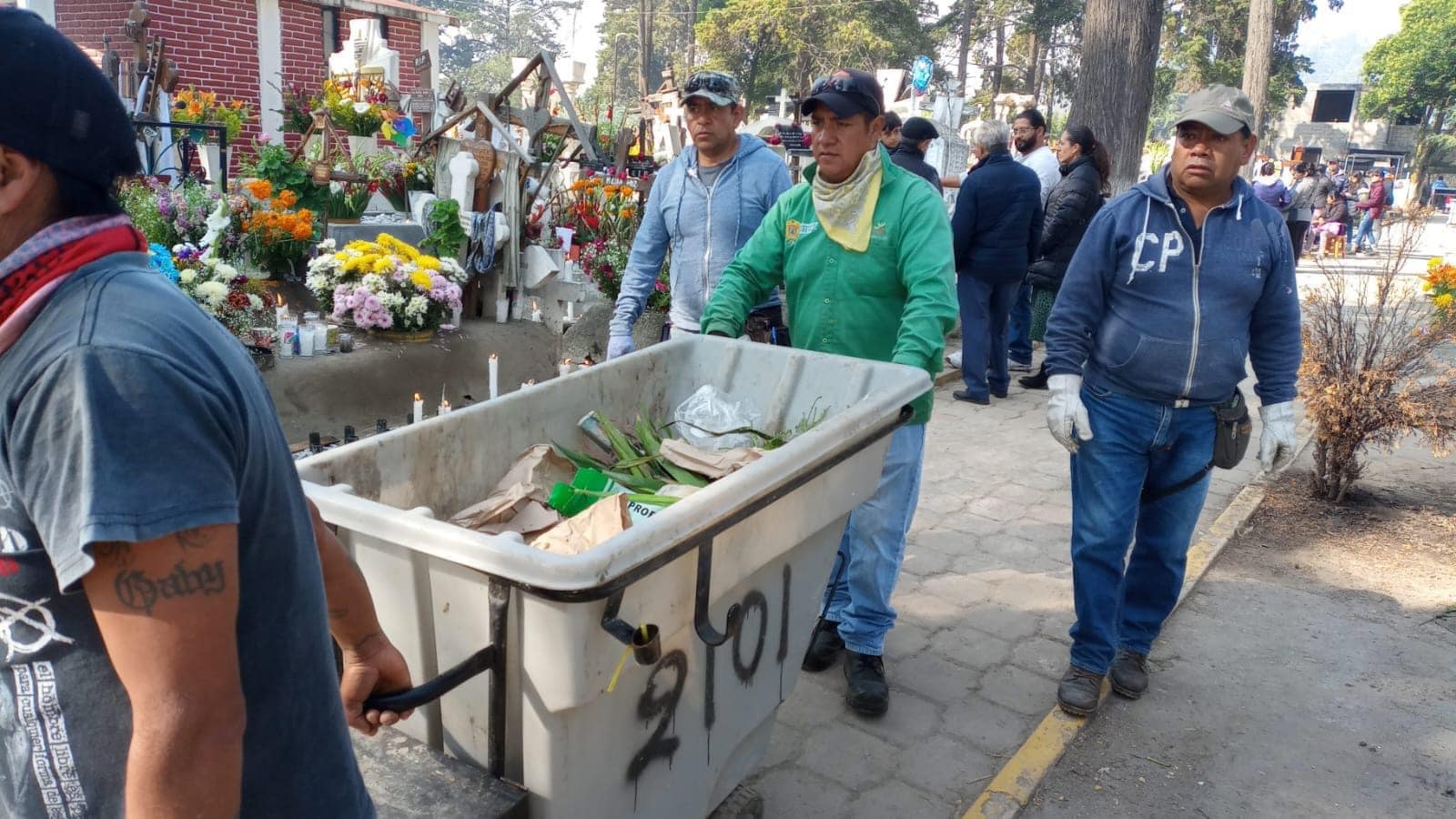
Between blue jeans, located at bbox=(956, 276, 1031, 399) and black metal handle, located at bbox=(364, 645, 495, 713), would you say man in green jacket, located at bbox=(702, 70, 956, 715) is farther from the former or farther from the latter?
blue jeans, located at bbox=(956, 276, 1031, 399)

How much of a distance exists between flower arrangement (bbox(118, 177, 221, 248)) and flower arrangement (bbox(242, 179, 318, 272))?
26 cm

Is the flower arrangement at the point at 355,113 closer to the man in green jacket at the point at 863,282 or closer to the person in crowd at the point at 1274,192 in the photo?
the man in green jacket at the point at 863,282

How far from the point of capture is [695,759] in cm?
215

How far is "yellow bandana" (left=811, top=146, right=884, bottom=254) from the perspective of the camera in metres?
3.05

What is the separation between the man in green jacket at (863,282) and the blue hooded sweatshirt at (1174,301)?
462 mm

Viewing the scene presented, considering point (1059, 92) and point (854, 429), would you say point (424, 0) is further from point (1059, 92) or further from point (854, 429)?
point (854, 429)

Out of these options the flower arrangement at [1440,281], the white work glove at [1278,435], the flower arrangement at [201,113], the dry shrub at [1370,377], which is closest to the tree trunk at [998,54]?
the flower arrangement at [1440,281]

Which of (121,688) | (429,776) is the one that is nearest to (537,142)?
(429,776)

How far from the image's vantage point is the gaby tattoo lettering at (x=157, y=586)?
932 mm

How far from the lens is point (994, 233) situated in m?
6.62

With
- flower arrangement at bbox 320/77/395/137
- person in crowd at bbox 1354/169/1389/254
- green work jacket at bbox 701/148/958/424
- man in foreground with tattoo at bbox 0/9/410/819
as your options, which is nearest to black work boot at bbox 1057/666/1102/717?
green work jacket at bbox 701/148/958/424

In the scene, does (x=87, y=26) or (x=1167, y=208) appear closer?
(x=1167, y=208)

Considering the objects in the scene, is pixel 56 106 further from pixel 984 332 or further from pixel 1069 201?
pixel 1069 201

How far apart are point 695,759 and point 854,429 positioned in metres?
0.80
